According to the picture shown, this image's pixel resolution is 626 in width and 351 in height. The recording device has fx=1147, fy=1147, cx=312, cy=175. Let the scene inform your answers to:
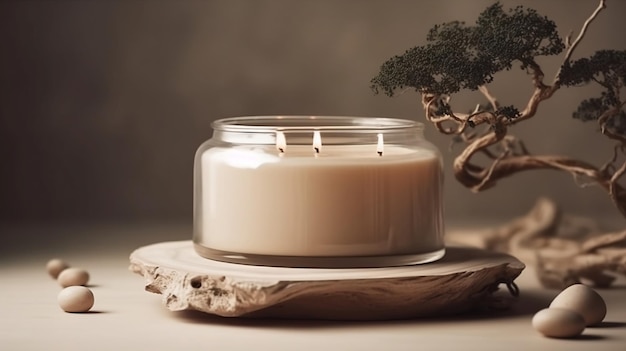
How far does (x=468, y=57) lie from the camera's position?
1.74 meters

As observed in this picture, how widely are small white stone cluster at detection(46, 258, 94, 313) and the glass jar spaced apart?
0.20 meters

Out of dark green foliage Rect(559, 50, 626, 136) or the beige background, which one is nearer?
dark green foliage Rect(559, 50, 626, 136)

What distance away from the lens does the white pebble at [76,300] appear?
1737mm

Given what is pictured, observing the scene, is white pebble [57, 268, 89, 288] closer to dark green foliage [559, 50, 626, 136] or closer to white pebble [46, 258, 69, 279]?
white pebble [46, 258, 69, 279]

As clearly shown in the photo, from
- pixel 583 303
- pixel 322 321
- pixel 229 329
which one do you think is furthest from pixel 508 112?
pixel 229 329

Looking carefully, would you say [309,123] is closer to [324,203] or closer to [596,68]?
[324,203]

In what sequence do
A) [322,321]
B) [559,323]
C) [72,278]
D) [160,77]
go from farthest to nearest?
[160,77] < [72,278] < [322,321] < [559,323]

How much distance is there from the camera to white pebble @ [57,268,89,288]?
1.96m

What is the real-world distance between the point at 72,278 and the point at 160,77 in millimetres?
973

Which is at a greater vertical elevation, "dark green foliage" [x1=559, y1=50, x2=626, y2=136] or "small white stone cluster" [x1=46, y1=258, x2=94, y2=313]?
"dark green foliage" [x1=559, y1=50, x2=626, y2=136]

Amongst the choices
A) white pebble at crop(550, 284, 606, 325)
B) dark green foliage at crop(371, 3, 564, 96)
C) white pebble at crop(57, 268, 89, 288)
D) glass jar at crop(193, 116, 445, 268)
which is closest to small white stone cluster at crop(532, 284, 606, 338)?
white pebble at crop(550, 284, 606, 325)

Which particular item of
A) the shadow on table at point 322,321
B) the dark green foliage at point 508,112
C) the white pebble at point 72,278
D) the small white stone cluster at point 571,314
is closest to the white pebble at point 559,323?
the small white stone cluster at point 571,314

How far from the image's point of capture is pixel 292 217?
5.52 feet

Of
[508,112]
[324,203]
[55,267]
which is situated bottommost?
[55,267]
